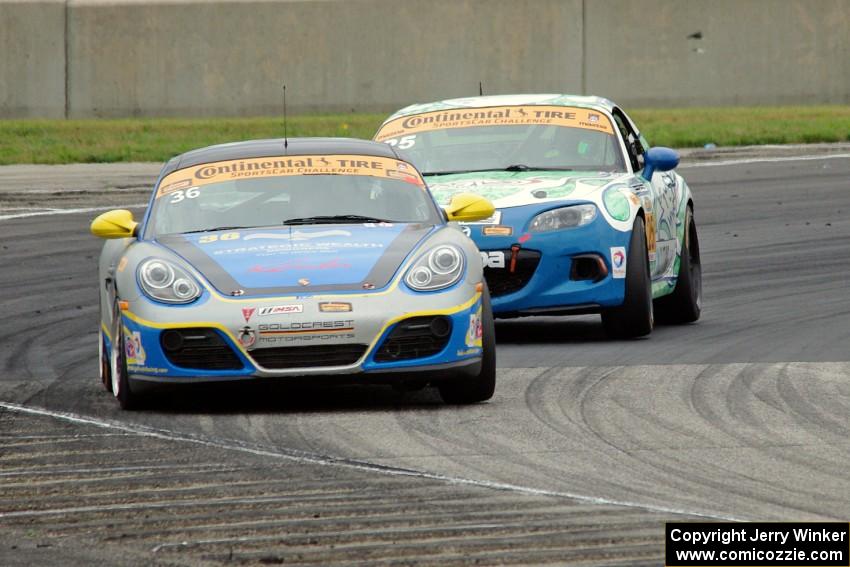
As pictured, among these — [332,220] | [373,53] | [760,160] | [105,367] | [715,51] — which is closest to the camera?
[332,220]

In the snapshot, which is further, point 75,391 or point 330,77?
point 330,77

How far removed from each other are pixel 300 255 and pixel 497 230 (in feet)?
8.00

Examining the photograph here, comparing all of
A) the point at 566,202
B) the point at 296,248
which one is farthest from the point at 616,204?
the point at 296,248

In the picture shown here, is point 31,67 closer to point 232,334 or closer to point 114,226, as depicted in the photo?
point 114,226

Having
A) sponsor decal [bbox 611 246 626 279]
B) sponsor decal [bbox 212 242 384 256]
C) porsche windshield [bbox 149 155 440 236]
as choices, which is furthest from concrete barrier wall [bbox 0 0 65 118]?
sponsor decal [bbox 212 242 384 256]

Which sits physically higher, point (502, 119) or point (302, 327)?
point (502, 119)

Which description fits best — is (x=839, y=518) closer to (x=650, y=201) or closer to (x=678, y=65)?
(x=650, y=201)

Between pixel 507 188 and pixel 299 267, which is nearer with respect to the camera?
pixel 299 267

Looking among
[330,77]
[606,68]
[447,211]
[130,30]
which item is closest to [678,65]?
[606,68]

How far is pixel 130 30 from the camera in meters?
33.5

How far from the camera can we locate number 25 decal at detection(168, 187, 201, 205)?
393 inches

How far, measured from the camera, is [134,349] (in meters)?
8.99

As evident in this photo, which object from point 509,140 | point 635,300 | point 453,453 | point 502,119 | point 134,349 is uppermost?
point 502,119

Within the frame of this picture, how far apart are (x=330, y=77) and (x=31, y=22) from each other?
194 inches
